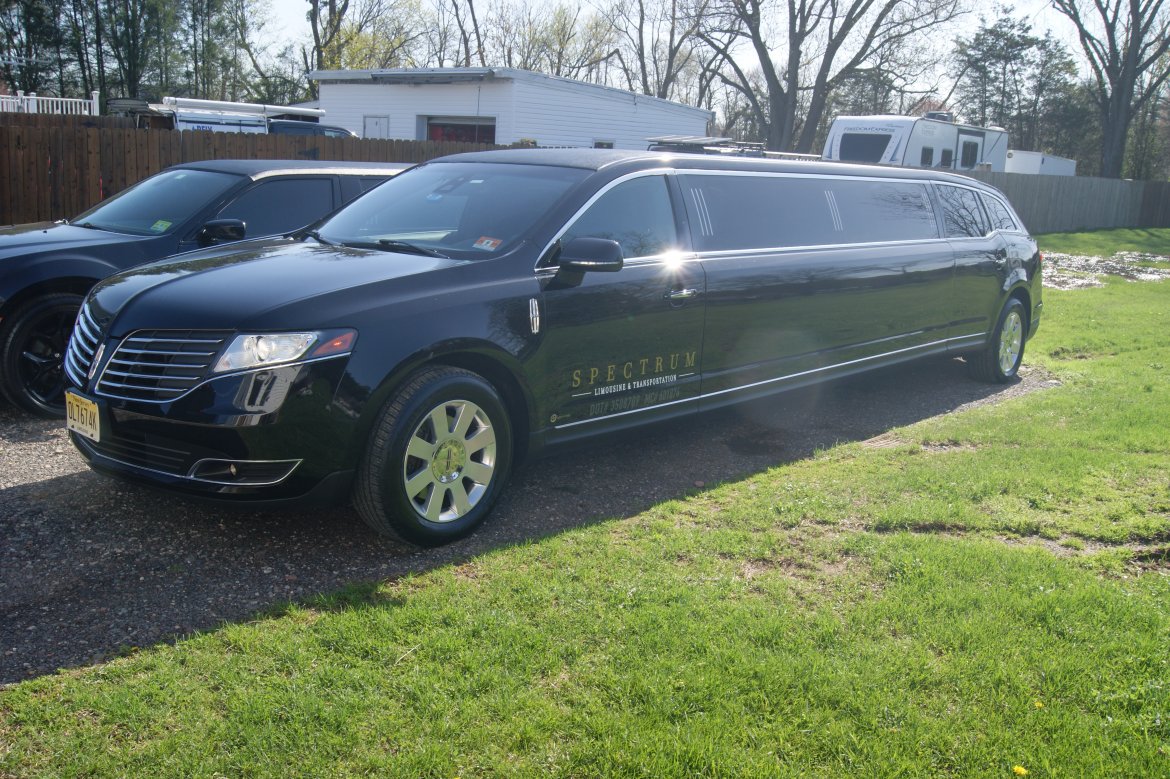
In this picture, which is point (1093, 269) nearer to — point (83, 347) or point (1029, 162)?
point (1029, 162)

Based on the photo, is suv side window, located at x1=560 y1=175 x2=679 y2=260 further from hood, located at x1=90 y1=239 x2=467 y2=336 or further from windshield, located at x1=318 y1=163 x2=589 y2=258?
hood, located at x1=90 y1=239 x2=467 y2=336

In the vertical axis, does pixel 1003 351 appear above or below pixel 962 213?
below

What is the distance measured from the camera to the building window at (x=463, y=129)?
86.3ft

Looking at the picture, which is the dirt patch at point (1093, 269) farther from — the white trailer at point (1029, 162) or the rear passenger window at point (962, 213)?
the white trailer at point (1029, 162)

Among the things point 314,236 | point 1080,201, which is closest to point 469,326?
point 314,236

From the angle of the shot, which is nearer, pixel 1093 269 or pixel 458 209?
pixel 458 209

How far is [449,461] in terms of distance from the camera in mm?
4547

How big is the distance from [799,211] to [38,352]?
497 cm

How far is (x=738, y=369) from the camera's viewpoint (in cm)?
607

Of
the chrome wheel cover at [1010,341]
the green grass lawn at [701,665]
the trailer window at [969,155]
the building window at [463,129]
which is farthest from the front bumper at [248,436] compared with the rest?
the trailer window at [969,155]

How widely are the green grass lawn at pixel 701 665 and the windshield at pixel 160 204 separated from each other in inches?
163

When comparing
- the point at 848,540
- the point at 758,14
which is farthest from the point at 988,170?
the point at 848,540

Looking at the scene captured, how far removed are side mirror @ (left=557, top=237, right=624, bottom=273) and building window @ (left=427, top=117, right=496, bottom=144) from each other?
2186cm

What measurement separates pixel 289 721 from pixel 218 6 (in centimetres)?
4659
